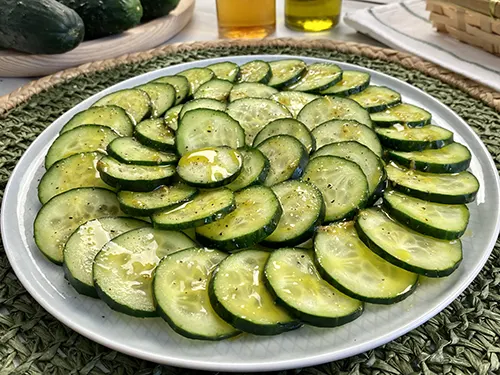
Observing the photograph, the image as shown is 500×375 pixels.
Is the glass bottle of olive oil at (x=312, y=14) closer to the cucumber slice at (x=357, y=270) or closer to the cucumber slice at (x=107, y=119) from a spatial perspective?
the cucumber slice at (x=107, y=119)

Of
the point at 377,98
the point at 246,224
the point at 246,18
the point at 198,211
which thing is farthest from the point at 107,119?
the point at 246,18

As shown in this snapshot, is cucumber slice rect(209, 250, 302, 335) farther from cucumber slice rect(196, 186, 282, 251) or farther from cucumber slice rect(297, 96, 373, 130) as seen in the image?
cucumber slice rect(297, 96, 373, 130)

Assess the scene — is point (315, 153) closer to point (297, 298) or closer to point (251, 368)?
point (297, 298)

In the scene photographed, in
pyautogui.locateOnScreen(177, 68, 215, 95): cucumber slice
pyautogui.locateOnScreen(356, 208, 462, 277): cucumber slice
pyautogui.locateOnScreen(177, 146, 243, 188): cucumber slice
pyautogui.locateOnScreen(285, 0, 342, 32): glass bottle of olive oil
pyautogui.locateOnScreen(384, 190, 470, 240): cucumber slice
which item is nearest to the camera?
pyautogui.locateOnScreen(356, 208, 462, 277): cucumber slice

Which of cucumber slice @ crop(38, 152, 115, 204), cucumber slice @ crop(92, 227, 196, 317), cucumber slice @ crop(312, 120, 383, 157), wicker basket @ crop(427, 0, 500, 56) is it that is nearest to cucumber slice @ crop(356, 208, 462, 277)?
cucumber slice @ crop(312, 120, 383, 157)

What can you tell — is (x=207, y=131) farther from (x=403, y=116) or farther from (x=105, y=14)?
(x=105, y=14)

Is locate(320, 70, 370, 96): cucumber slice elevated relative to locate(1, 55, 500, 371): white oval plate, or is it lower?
elevated

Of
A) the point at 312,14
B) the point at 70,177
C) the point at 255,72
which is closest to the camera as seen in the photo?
the point at 70,177
